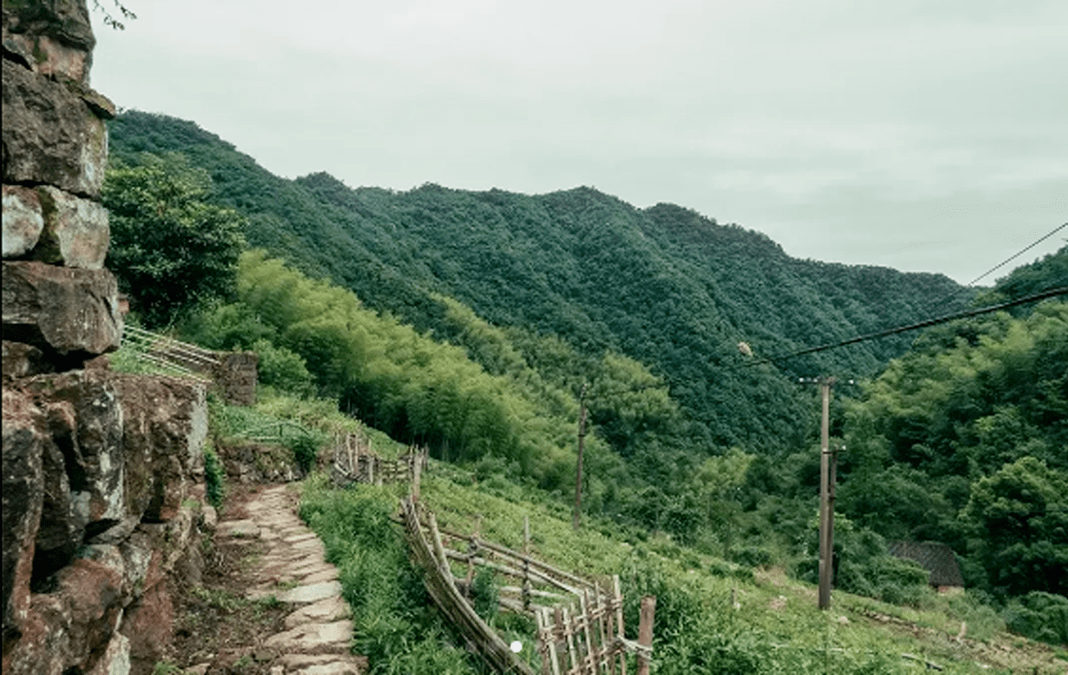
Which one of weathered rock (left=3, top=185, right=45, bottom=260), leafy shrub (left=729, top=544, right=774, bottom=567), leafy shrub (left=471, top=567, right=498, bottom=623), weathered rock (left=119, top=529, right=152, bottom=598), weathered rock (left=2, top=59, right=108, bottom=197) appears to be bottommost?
leafy shrub (left=729, top=544, right=774, bottom=567)

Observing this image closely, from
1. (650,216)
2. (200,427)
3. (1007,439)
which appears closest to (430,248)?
(650,216)

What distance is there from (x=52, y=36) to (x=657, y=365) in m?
69.9

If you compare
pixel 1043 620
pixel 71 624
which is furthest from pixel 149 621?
pixel 1043 620

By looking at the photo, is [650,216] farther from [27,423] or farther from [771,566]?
[27,423]

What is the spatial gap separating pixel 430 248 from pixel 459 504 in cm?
6795

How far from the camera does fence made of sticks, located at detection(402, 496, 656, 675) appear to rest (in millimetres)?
5665

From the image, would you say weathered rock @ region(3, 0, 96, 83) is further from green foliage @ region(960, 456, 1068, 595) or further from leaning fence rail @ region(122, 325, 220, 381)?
green foliage @ region(960, 456, 1068, 595)

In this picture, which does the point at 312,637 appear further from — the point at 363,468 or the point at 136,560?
the point at 363,468

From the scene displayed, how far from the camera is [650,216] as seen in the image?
107125 millimetres

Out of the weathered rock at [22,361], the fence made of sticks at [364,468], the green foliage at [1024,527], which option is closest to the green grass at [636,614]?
the fence made of sticks at [364,468]

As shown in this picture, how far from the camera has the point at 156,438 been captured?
405cm

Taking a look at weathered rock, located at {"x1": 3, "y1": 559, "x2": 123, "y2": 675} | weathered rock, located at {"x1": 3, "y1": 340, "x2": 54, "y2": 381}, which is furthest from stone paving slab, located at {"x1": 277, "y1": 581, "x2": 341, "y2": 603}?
weathered rock, located at {"x1": 3, "y1": 340, "x2": 54, "y2": 381}

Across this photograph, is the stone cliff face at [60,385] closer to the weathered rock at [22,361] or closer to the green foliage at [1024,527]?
the weathered rock at [22,361]

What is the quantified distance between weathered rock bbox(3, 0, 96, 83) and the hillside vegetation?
7.37 metres
